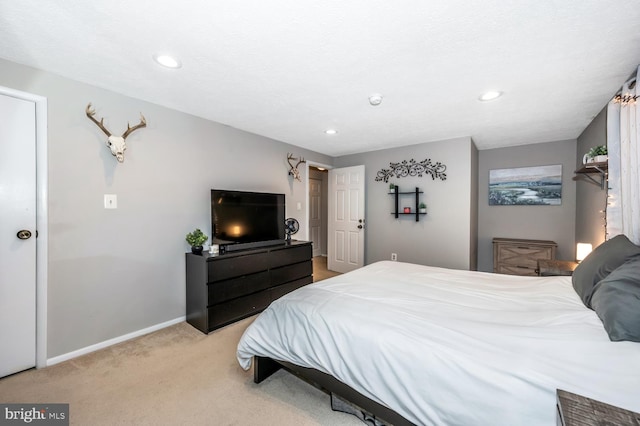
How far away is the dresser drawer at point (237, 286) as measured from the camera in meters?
2.68

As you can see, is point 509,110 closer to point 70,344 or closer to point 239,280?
point 239,280

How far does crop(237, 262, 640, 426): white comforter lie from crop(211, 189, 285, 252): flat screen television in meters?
1.52

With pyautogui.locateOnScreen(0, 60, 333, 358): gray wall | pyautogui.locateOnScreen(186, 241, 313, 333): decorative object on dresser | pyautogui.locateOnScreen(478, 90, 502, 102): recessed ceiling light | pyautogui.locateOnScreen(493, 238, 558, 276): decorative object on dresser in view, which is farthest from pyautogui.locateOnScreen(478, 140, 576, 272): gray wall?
pyautogui.locateOnScreen(0, 60, 333, 358): gray wall

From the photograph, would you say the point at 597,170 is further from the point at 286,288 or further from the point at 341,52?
the point at 286,288

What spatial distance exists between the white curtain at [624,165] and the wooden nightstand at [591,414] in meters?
1.84

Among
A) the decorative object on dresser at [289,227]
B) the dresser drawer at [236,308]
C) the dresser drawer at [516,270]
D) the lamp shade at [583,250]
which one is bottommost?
the dresser drawer at [236,308]

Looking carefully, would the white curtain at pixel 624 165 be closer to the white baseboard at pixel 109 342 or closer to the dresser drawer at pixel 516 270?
the dresser drawer at pixel 516 270

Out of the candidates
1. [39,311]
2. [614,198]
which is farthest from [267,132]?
[614,198]

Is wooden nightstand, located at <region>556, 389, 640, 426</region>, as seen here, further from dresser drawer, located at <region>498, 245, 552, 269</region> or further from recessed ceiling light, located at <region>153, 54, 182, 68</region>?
dresser drawer, located at <region>498, 245, 552, 269</region>

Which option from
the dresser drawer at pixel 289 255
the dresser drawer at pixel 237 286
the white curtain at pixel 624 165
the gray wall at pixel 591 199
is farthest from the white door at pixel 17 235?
the gray wall at pixel 591 199

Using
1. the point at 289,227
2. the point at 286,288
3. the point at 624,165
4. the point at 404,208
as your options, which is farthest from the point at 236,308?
the point at 624,165

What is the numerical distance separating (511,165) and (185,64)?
4.89 metres

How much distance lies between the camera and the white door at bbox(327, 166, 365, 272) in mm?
4787

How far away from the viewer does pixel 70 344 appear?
7.14 ft
